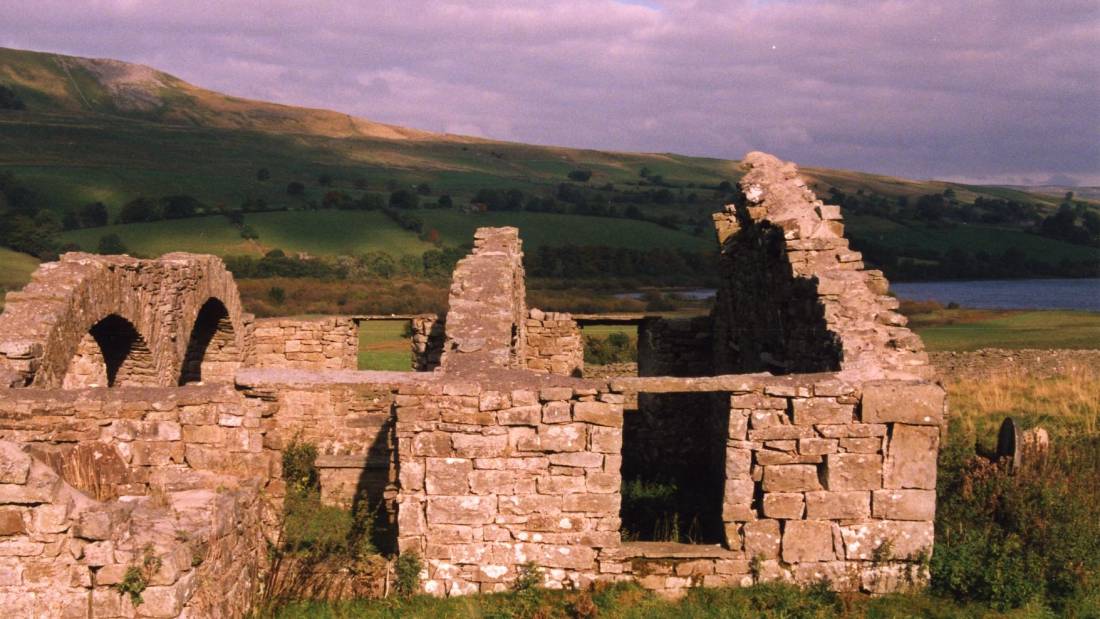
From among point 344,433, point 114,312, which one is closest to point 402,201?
point 344,433

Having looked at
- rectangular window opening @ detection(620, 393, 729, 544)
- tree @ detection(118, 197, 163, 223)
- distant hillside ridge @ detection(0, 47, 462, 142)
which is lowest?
rectangular window opening @ detection(620, 393, 729, 544)

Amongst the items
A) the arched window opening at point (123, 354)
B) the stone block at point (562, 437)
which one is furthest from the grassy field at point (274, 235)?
the stone block at point (562, 437)

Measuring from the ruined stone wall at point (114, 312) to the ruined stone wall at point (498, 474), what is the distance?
4.81 meters

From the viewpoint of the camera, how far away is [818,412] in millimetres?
7879

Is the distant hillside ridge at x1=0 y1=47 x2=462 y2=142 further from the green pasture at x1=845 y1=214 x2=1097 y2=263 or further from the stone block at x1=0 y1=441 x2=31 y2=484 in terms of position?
the stone block at x1=0 y1=441 x2=31 y2=484

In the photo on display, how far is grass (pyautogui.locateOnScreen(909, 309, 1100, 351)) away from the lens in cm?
2720

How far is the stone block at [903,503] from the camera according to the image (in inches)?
311

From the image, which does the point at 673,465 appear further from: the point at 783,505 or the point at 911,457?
the point at 911,457

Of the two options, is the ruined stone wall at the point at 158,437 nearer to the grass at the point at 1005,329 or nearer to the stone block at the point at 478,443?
the stone block at the point at 478,443

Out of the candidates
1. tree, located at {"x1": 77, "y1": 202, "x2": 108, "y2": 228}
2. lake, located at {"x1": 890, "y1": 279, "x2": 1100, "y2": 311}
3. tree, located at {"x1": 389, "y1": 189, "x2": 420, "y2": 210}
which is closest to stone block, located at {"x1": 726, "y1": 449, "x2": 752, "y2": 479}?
lake, located at {"x1": 890, "y1": 279, "x2": 1100, "y2": 311}

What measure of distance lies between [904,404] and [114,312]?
996 centimetres

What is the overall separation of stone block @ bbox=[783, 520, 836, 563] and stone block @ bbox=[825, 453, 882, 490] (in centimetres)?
35

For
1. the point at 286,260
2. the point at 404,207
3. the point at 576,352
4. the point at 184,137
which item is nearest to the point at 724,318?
the point at 576,352

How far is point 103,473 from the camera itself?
7.65 meters
